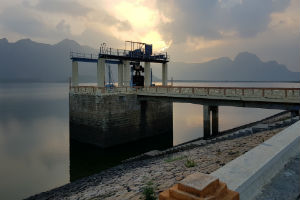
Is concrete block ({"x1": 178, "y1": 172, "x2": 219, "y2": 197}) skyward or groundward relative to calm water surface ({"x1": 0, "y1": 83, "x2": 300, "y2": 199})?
skyward

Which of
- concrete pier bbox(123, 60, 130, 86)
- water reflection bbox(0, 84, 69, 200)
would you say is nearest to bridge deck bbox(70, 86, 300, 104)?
concrete pier bbox(123, 60, 130, 86)

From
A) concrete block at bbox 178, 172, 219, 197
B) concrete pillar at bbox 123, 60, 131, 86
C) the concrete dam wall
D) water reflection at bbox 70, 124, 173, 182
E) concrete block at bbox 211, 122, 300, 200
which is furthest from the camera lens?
concrete pillar at bbox 123, 60, 131, 86

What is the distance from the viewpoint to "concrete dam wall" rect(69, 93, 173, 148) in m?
22.9

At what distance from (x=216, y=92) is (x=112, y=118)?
10943 mm

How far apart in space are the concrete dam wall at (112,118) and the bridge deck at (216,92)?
84cm

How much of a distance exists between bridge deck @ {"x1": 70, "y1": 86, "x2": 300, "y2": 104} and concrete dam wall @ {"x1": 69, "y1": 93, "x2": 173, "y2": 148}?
840 mm

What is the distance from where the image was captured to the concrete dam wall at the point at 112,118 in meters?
22.9

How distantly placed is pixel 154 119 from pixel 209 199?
25.4 meters

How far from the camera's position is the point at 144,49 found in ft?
111

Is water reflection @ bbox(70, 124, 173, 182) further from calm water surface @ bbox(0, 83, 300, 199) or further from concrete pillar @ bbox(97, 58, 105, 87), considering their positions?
concrete pillar @ bbox(97, 58, 105, 87)

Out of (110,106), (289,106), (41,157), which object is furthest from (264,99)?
(41,157)

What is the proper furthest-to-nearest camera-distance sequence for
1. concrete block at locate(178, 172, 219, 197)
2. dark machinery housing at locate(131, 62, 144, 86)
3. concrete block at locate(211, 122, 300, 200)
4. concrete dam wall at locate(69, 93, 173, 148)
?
dark machinery housing at locate(131, 62, 144, 86), concrete dam wall at locate(69, 93, 173, 148), concrete block at locate(211, 122, 300, 200), concrete block at locate(178, 172, 219, 197)

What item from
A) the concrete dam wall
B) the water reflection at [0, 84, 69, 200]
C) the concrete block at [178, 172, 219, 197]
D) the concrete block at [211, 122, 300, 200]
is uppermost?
the concrete block at [178, 172, 219, 197]

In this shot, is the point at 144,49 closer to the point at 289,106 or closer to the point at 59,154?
the point at 59,154
